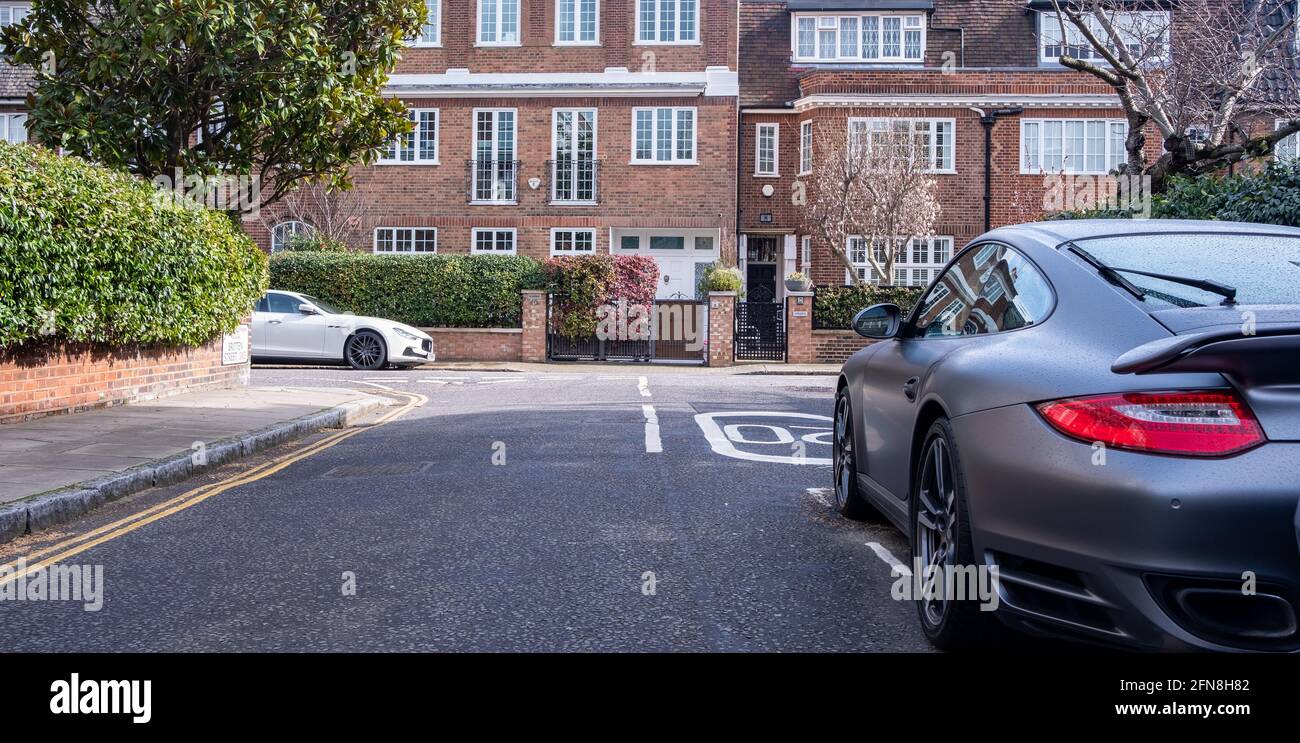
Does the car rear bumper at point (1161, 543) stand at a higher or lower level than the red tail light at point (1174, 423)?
lower

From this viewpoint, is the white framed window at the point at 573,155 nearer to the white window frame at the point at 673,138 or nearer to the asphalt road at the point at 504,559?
the white window frame at the point at 673,138

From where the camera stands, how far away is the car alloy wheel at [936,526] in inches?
152

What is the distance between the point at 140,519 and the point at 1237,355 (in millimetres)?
6030

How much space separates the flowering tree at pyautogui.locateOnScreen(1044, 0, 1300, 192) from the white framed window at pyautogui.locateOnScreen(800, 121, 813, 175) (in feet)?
44.5

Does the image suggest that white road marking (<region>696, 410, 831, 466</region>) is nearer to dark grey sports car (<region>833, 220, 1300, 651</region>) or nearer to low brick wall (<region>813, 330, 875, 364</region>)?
dark grey sports car (<region>833, 220, 1300, 651</region>)

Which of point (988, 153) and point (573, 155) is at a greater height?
point (573, 155)

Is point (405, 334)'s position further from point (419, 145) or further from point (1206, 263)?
point (1206, 263)

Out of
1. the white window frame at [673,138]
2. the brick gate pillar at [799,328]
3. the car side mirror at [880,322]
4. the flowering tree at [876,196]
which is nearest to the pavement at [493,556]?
the car side mirror at [880,322]

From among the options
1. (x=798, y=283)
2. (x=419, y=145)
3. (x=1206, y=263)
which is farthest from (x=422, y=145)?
(x=1206, y=263)

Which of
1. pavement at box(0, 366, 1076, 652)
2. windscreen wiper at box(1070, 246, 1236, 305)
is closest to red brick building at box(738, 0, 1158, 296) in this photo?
pavement at box(0, 366, 1076, 652)

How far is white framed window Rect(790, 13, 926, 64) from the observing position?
104ft

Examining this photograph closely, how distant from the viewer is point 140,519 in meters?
6.75

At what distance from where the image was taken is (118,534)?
6293mm

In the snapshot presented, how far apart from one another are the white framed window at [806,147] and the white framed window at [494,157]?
25.5 ft
